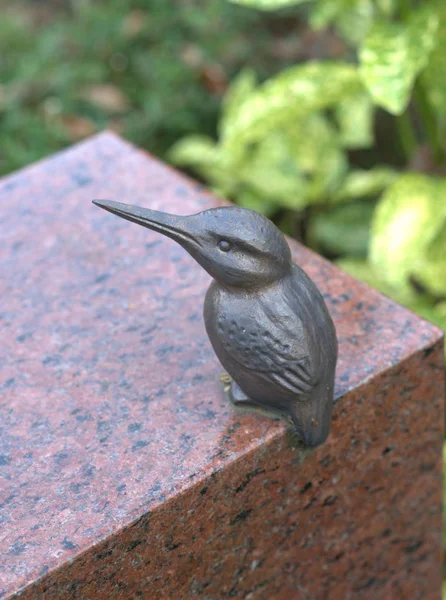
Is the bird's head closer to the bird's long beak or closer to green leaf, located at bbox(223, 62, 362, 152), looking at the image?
the bird's long beak

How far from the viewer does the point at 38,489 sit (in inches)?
47.1

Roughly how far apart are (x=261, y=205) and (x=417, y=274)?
0.69m

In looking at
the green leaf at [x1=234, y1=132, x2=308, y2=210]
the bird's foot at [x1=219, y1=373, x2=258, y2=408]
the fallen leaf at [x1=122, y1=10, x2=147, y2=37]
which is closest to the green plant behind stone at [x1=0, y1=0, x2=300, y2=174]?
the fallen leaf at [x1=122, y1=10, x2=147, y2=37]

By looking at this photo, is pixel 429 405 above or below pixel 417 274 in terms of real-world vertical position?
above

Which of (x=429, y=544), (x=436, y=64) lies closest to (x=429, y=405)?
(x=429, y=544)

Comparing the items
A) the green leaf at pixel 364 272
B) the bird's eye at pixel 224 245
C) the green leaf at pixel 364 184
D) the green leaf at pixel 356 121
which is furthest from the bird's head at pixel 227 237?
the green leaf at pixel 356 121

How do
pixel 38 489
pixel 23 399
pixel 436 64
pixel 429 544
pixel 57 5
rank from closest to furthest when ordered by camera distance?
pixel 38 489 → pixel 23 399 → pixel 429 544 → pixel 436 64 → pixel 57 5

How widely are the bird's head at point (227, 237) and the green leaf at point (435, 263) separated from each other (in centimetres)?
107

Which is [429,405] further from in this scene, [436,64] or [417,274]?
[436,64]

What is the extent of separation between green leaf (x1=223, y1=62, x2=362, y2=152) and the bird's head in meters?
1.00

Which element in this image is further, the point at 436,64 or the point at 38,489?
the point at 436,64

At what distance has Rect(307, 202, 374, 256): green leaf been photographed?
8.39ft

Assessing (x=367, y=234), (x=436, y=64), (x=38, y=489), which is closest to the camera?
(x=38, y=489)

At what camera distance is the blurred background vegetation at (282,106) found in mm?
1992
